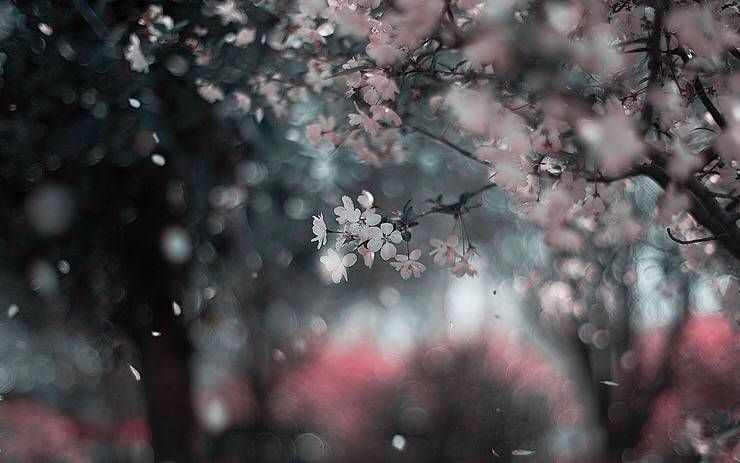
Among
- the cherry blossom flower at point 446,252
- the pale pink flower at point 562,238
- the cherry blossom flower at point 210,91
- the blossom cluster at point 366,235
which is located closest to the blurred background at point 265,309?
the cherry blossom flower at point 210,91

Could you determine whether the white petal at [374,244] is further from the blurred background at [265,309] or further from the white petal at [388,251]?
the blurred background at [265,309]

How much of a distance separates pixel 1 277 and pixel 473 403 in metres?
4.24

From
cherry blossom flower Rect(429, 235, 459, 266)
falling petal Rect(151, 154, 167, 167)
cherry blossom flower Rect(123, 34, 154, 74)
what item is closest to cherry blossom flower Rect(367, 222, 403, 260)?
cherry blossom flower Rect(429, 235, 459, 266)

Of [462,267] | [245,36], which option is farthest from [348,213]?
[245,36]

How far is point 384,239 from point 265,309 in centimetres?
443

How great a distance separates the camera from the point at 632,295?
631 centimetres

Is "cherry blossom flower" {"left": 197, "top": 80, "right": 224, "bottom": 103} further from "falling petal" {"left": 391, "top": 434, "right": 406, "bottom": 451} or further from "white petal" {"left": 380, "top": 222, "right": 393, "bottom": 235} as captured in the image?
"falling petal" {"left": 391, "top": 434, "right": 406, "bottom": 451}

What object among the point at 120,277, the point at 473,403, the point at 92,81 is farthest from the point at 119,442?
the point at 92,81

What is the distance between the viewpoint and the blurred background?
3508 millimetres

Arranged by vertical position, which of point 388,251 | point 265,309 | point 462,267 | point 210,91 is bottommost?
point 265,309

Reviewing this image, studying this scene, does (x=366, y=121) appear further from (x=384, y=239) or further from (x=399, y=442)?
(x=399, y=442)

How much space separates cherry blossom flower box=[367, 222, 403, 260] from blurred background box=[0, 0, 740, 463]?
0.95 metres

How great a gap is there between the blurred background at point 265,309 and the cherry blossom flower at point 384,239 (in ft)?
3.12

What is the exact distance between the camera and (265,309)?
19.3 feet
